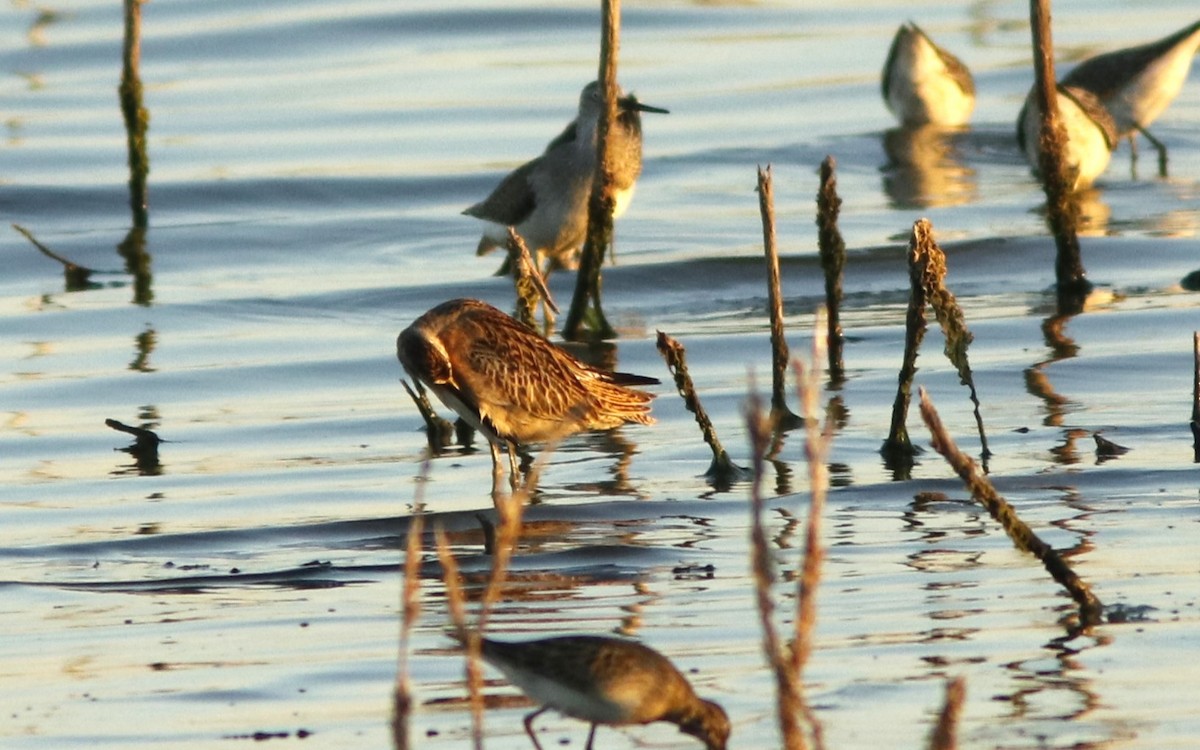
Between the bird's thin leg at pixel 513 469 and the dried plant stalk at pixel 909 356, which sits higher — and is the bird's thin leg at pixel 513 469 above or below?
below

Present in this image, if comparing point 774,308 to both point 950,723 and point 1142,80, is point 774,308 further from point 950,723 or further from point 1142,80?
point 1142,80

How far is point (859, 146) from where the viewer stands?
18.6m

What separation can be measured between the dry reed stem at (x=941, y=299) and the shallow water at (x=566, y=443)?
0.40 metres

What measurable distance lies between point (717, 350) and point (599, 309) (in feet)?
2.18

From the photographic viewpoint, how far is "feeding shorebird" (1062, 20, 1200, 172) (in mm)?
17344

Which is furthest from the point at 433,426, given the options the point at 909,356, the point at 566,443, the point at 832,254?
the point at 909,356

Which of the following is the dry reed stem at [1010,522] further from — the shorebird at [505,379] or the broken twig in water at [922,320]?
the shorebird at [505,379]

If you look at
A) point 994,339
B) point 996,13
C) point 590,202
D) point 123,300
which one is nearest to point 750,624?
point 590,202

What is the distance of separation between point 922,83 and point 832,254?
28.8 ft

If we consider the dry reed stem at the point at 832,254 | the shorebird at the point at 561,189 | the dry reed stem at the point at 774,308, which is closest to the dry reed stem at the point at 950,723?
the dry reed stem at the point at 774,308

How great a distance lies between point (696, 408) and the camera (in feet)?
28.3

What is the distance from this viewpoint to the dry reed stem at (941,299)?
8492 millimetres

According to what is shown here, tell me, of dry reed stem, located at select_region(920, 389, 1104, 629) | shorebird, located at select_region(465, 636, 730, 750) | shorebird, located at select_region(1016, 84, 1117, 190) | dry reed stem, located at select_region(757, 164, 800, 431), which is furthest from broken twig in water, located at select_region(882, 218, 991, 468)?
shorebird, located at select_region(1016, 84, 1117, 190)

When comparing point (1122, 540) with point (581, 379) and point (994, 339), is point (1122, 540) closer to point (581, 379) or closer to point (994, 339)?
point (581, 379)
